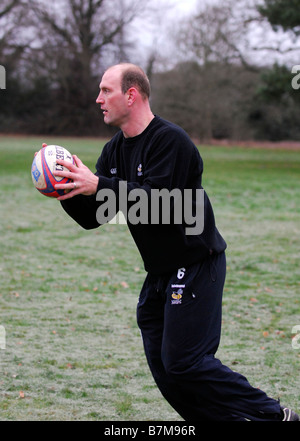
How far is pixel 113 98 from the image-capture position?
353 cm

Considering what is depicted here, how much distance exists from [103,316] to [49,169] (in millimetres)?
3908

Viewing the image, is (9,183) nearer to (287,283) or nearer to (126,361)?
(287,283)

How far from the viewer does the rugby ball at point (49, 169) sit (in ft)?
11.1

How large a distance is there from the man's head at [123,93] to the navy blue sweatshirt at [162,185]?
14 centimetres

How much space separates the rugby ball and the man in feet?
0.24

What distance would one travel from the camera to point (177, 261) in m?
3.51

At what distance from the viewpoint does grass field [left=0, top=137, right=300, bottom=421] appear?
4.74 meters

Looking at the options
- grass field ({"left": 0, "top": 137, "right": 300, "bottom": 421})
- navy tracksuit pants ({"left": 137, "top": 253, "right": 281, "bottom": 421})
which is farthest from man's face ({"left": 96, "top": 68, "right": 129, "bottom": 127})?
grass field ({"left": 0, "top": 137, "right": 300, "bottom": 421})

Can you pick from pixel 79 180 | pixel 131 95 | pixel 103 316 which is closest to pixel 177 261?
pixel 79 180

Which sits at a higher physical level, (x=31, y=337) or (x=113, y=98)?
(x=113, y=98)

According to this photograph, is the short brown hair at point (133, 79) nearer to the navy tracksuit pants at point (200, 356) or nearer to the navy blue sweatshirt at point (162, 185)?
the navy blue sweatshirt at point (162, 185)

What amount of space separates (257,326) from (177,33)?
37004mm

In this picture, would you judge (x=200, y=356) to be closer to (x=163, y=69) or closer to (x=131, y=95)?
(x=131, y=95)
